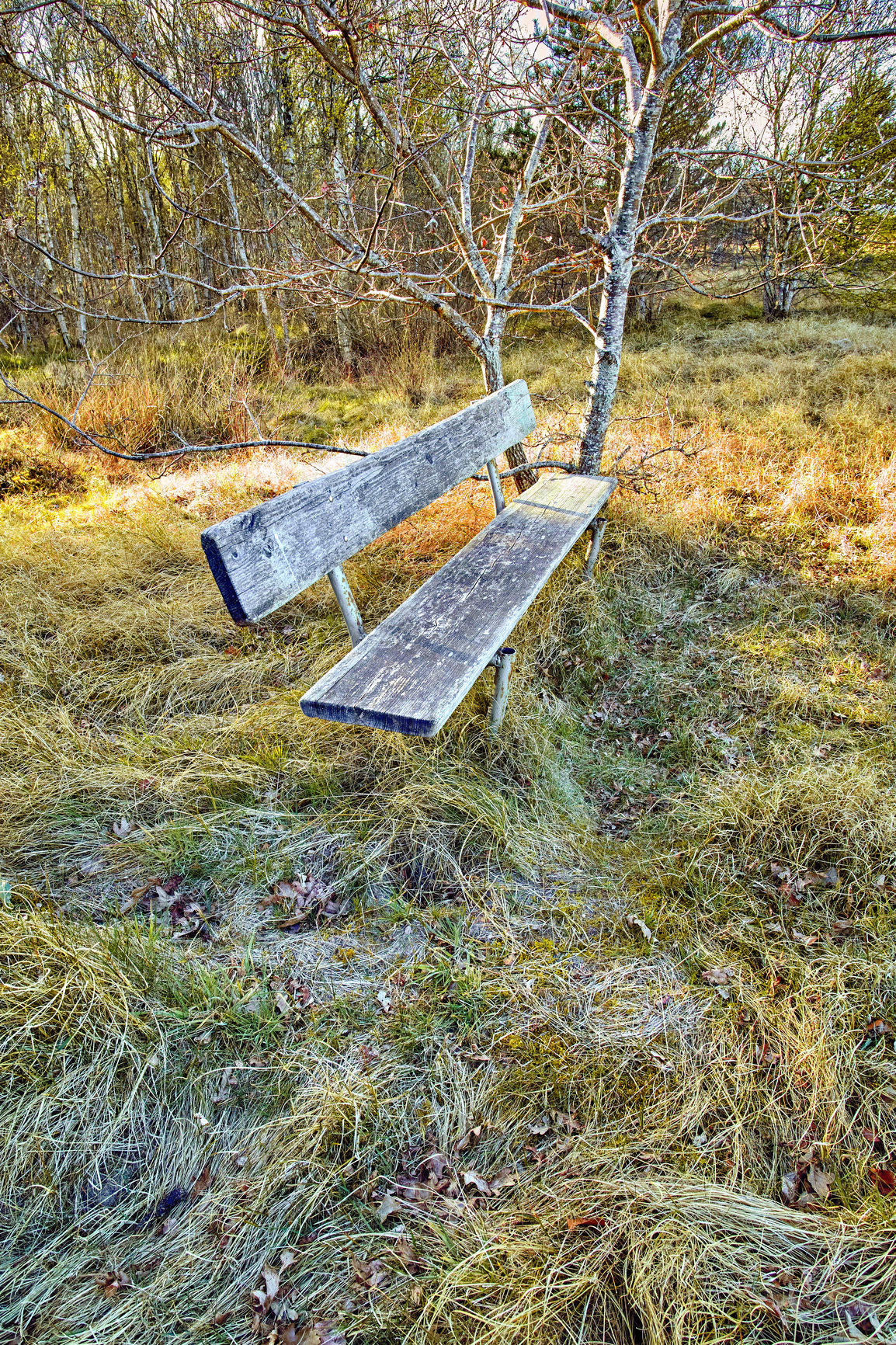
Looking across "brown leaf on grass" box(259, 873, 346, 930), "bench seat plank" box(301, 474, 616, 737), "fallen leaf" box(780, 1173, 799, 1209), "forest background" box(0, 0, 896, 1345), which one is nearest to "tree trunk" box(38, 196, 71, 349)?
"forest background" box(0, 0, 896, 1345)

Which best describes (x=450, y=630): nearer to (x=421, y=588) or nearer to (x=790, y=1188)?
(x=421, y=588)

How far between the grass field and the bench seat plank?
527 mm

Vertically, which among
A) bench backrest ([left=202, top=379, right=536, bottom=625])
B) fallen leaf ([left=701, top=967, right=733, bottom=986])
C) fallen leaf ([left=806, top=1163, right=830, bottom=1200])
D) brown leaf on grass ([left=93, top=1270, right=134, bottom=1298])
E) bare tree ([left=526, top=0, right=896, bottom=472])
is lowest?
fallen leaf ([left=806, top=1163, right=830, bottom=1200])

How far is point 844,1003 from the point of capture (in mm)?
1883

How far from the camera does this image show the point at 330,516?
2393mm

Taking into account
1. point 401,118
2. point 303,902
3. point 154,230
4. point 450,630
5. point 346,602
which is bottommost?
point 303,902

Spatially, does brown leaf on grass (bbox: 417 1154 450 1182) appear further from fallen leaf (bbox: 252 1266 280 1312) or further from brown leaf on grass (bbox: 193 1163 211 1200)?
brown leaf on grass (bbox: 193 1163 211 1200)

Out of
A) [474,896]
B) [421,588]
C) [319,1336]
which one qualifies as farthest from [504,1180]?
[421,588]

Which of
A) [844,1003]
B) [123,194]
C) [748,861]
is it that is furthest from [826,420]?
[123,194]

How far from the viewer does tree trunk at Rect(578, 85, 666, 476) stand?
3439mm

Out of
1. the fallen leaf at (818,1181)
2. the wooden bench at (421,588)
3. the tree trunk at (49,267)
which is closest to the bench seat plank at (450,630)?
the wooden bench at (421,588)

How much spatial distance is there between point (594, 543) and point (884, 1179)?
311 centimetres

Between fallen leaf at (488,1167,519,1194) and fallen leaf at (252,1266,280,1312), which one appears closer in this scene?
fallen leaf at (252,1266,280,1312)

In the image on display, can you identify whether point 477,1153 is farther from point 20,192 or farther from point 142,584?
point 20,192
